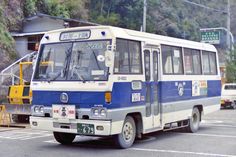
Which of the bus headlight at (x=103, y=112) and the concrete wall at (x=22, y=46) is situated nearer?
the bus headlight at (x=103, y=112)

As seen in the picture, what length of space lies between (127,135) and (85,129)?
1.26m

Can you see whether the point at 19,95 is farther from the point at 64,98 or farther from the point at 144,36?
the point at 144,36

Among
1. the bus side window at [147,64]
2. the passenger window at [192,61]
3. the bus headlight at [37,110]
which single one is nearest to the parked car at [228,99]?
the passenger window at [192,61]

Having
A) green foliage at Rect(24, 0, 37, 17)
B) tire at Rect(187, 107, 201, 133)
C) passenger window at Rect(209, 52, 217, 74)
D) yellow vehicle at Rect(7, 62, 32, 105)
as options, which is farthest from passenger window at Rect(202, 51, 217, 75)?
green foliage at Rect(24, 0, 37, 17)

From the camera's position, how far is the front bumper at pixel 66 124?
10.7m

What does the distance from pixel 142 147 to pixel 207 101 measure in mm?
5328

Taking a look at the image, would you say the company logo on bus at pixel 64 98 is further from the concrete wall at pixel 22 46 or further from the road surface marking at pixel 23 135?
the concrete wall at pixel 22 46

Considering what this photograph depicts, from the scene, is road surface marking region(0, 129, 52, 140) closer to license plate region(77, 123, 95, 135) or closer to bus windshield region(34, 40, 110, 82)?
bus windshield region(34, 40, 110, 82)

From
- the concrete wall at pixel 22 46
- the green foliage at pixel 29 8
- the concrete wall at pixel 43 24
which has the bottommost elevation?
the concrete wall at pixel 22 46

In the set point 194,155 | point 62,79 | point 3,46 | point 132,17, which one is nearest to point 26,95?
point 62,79

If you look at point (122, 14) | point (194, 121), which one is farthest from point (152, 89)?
point (122, 14)

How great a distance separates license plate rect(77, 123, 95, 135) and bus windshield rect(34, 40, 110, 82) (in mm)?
1118

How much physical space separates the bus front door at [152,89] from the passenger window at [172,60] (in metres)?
0.55

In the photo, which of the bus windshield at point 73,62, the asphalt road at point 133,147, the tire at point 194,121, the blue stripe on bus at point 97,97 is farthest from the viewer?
the tire at point 194,121
